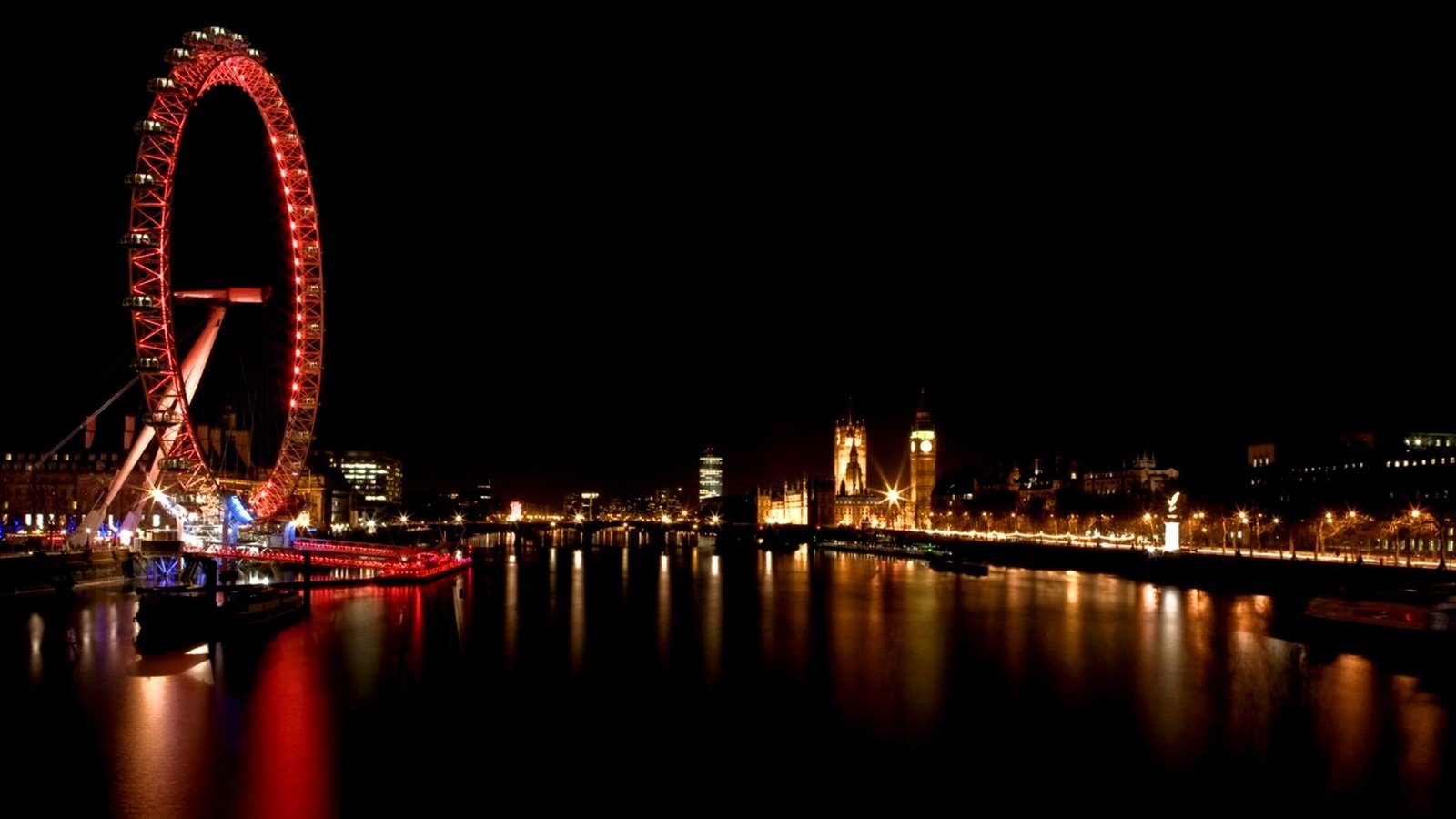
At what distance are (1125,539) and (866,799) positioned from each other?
65380 millimetres

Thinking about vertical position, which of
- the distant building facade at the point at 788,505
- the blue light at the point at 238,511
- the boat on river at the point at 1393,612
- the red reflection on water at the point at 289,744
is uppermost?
the blue light at the point at 238,511

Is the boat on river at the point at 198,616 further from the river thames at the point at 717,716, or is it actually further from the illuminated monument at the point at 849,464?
the illuminated monument at the point at 849,464

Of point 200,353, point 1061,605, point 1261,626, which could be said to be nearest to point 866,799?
point 1261,626

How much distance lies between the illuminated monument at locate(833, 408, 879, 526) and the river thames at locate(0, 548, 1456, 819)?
413ft

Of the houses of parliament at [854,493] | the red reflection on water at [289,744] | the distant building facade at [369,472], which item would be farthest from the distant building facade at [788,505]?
the red reflection on water at [289,744]

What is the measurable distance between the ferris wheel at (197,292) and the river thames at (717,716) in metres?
7.16

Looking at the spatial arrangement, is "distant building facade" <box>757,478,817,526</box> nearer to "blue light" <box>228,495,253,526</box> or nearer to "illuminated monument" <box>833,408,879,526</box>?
"illuminated monument" <box>833,408,879,526</box>

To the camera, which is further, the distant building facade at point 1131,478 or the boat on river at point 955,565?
the distant building facade at point 1131,478

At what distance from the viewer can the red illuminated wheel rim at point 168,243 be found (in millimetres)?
35625

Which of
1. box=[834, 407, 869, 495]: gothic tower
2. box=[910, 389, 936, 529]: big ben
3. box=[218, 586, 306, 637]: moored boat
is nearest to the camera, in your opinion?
box=[218, 586, 306, 637]: moored boat

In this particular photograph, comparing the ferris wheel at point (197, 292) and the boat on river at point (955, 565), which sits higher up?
the ferris wheel at point (197, 292)

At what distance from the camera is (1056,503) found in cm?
8444

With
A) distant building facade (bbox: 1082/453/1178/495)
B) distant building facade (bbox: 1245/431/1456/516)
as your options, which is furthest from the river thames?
distant building facade (bbox: 1082/453/1178/495)

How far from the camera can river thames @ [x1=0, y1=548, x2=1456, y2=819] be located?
623 inches
